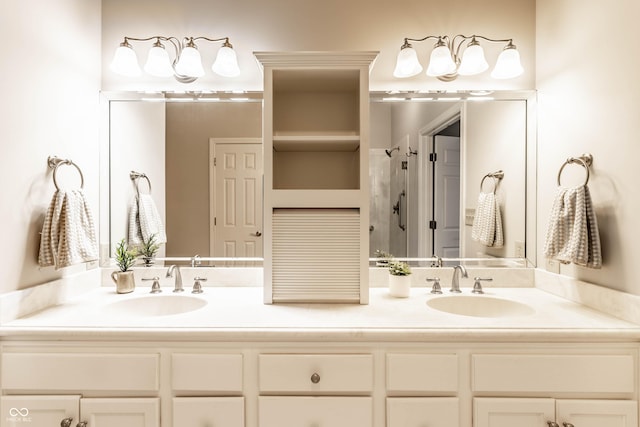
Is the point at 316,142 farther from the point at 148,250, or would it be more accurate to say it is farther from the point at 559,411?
the point at 559,411

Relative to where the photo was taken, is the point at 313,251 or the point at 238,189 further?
the point at 238,189

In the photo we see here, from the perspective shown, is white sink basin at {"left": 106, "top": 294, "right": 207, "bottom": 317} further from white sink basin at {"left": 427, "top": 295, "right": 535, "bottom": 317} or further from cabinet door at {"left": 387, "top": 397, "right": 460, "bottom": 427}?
white sink basin at {"left": 427, "top": 295, "right": 535, "bottom": 317}

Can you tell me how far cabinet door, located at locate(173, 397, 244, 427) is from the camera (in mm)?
1229

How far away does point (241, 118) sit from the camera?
6.05 ft

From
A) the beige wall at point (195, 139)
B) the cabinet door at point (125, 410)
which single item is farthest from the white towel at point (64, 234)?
the cabinet door at point (125, 410)

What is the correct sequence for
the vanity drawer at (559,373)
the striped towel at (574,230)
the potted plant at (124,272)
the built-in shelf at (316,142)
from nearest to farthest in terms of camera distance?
the vanity drawer at (559,373)
the striped towel at (574,230)
the built-in shelf at (316,142)
the potted plant at (124,272)

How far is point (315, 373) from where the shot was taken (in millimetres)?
1229

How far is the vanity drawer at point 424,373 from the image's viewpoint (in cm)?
122

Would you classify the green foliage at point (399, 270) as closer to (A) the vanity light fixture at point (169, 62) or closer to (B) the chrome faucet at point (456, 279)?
(B) the chrome faucet at point (456, 279)

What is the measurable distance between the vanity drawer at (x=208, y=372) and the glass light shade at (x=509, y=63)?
1805 millimetres

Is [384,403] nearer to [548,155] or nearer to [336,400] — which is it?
[336,400]

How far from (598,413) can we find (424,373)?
0.62 metres

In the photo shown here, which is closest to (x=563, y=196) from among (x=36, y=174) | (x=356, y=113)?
(x=356, y=113)

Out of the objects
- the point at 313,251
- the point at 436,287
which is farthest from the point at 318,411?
the point at 436,287
